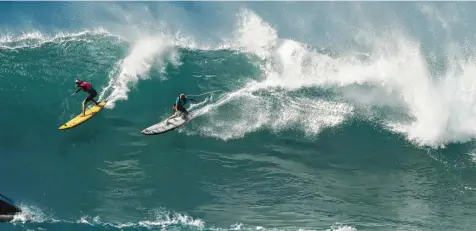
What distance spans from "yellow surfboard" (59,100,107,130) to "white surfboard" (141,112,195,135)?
218cm

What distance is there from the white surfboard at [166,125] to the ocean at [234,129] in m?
0.32

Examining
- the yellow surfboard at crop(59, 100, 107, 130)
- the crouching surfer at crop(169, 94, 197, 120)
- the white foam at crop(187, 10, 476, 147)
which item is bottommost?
the yellow surfboard at crop(59, 100, 107, 130)

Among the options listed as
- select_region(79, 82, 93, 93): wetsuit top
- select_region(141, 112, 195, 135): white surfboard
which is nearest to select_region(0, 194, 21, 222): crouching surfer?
select_region(79, 82, 93, 93): wetsuit top

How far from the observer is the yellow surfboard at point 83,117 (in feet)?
68.5

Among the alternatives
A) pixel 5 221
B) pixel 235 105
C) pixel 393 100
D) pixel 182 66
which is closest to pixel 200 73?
pixel 182 66

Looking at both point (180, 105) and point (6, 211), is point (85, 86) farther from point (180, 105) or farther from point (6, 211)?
point (6, 211)

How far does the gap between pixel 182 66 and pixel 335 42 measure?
946 centimetres

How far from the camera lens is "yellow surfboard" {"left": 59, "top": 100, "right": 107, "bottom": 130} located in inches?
822

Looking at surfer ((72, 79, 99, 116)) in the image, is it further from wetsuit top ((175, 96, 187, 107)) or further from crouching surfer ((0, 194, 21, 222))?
crouching surfer ((0, 194, 21, 222))

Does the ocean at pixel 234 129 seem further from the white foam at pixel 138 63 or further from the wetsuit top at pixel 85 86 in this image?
the wetsuit top at pixel 85 86

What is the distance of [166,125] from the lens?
21406 mm

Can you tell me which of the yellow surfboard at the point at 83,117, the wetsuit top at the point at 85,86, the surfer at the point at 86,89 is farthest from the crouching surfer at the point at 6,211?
the wetsuit top at the point at 85,86

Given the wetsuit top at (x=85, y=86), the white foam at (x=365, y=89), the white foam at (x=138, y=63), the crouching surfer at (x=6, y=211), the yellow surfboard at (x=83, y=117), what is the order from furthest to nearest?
the white foam at (x=138, y=63) → the white foam at (x=365, y=89) → the wetsuit top at (x=85, y=86) → the yellow surfboard at (x=83, y=117) → the crouching surfer at (x=6, y=211)

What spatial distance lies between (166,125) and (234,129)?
2636mm
